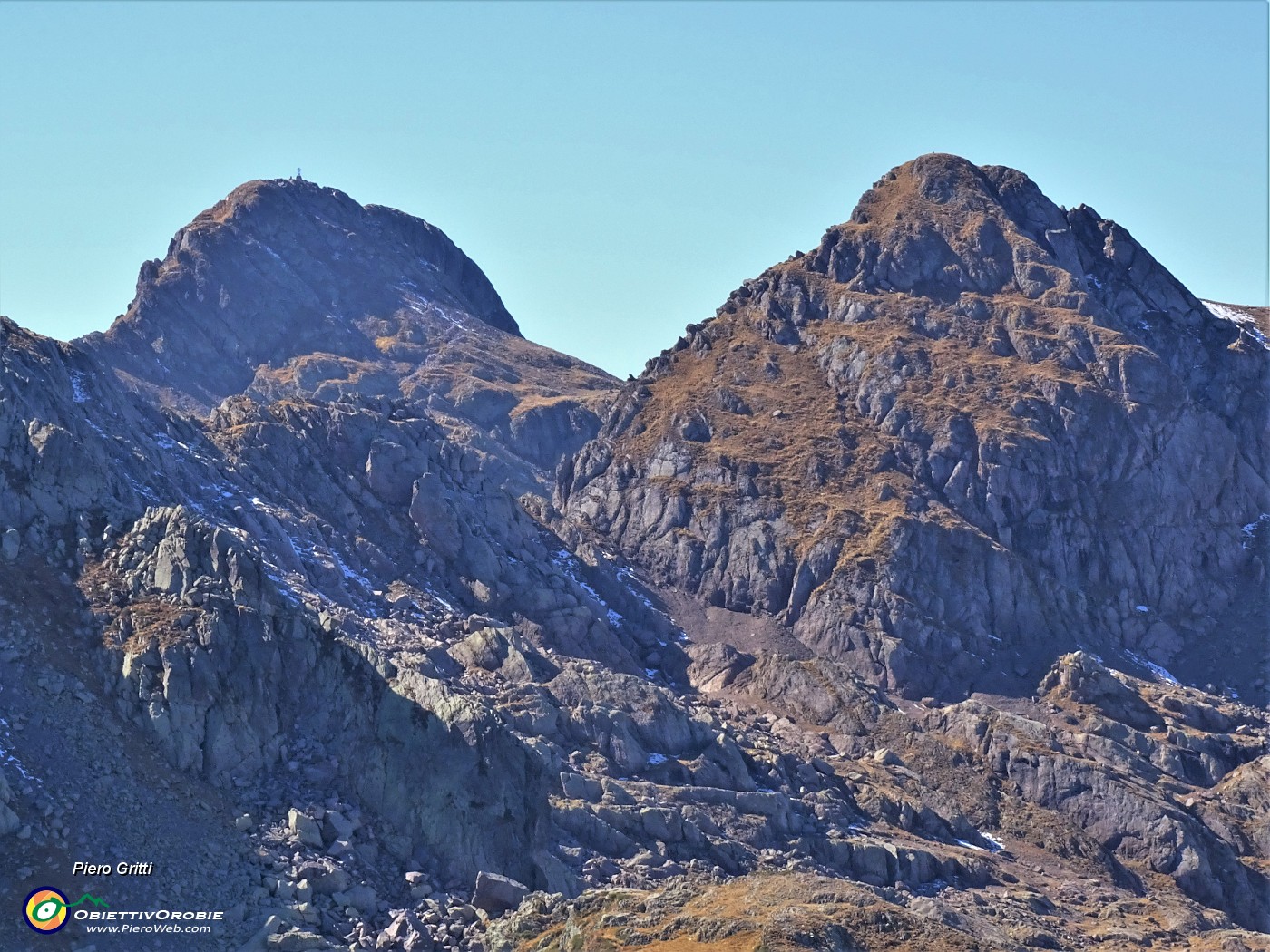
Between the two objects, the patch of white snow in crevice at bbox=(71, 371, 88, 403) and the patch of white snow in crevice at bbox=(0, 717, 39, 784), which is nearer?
the patch of white snow in crevice at bbox=(0, 717, 39, 784)

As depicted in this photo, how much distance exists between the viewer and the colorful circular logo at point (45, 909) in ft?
376

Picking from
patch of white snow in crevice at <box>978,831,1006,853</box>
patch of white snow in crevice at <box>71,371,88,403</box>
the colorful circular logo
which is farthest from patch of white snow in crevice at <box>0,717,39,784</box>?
patch of white snow in crevice at <box>978,831,1006,853</box>

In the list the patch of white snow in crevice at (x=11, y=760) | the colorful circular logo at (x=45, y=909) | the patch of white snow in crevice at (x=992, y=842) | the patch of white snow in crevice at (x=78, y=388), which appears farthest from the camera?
the patch of white snow in crevice at (x=992, y=842)

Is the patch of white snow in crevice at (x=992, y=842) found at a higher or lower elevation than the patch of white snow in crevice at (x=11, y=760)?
lower

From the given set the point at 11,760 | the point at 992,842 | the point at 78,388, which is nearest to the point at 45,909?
the point at 11,760

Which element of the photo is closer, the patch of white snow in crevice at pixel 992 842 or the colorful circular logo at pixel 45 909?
the colorful circular logo at pixel 45 909

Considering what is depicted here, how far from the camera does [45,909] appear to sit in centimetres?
11519

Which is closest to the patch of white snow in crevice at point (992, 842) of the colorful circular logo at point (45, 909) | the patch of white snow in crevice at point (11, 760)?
the patch of white snow in crevice at point (11, 760)

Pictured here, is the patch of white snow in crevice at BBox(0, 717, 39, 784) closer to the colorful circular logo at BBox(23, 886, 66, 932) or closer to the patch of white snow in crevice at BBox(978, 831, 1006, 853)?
the colorful circular logo at BBox(23, 886, 66, 932)

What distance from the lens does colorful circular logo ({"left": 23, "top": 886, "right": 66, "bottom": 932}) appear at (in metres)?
114

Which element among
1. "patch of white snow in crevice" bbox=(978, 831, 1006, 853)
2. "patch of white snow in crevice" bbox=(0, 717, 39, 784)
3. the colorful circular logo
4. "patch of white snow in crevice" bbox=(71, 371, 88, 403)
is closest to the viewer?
the colorful circular logo

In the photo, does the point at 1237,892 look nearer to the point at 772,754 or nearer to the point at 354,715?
the point at 772,754

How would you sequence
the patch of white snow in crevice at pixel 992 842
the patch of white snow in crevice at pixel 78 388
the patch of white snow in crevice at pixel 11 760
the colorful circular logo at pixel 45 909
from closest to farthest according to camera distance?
the colorful circular logo at pixel 45 909 → the patch of white snow in crevice at pixel 11 760 → the patch of white snow in crevice at pixel 78 388 → the patch of white snow in crevice at pixel 992 842

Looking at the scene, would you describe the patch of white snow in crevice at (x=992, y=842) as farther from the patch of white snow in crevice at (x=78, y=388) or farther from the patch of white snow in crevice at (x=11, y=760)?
the patch of white snow in crevice at (x=11, y=760)
